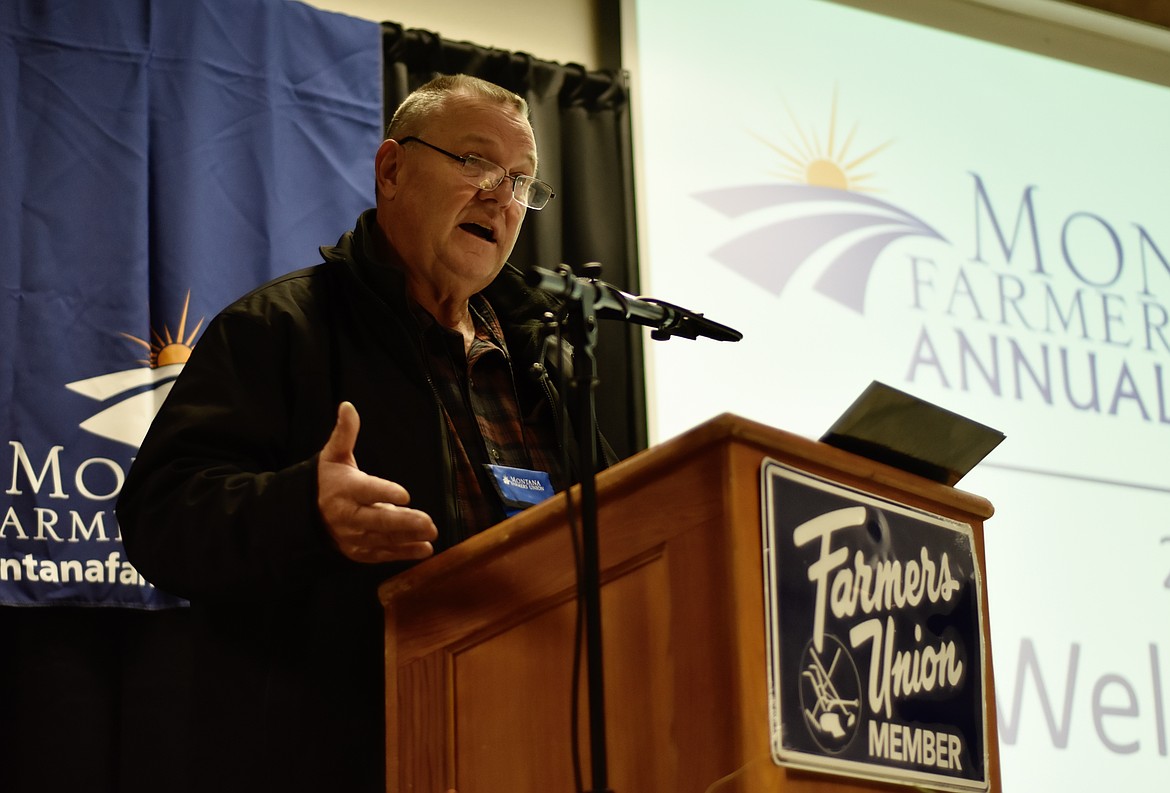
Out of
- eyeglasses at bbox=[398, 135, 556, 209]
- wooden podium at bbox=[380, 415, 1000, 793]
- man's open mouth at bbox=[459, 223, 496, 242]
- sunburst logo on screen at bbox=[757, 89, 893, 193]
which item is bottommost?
wooden podium at bbox=[380, 415, 1000, 793]

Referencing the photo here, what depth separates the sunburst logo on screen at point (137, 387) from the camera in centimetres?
271

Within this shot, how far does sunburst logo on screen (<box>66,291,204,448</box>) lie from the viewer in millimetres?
2713

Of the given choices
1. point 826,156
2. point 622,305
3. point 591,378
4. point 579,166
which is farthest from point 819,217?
point 591,378

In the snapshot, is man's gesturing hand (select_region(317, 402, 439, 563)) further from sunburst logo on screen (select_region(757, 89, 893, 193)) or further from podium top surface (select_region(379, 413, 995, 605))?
sunburst logo on screen (select_region(757, 89, 893, 193))

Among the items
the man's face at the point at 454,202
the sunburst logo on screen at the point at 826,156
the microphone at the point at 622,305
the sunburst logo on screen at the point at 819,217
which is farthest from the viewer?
the sunburst logo on screen at the point at 826,156

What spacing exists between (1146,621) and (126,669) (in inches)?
101

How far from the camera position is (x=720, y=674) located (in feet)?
4.00

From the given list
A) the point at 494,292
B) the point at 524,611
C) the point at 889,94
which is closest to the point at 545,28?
the point at 889,94

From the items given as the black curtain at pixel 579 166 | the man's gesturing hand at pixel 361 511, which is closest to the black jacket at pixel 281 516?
the man's gesturing hand at pixel 361 511

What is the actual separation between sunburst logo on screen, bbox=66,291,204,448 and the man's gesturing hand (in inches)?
56.5

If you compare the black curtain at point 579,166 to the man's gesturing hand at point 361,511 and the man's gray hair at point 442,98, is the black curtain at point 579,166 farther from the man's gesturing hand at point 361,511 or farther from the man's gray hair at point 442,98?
the man's gesturing hand at point 361,511

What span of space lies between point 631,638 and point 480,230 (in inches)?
33.7

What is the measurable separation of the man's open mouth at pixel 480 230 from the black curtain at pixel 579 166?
121 centimetres

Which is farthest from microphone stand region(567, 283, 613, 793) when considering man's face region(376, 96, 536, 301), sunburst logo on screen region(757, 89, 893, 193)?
sunburst logo on screen region(757, 89, 893, 193)
